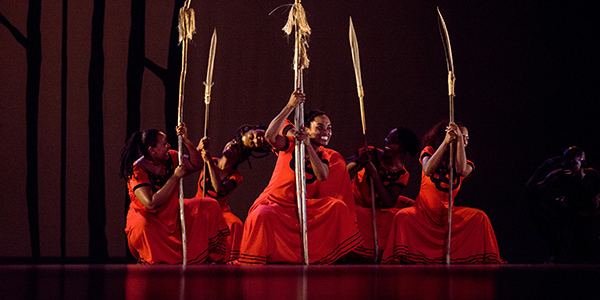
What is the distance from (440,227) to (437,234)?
56 mm

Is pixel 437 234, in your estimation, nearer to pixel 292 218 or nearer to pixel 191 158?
pixel 292 218

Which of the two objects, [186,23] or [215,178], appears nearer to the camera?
[186,23]

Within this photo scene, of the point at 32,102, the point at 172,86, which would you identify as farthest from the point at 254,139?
the point at 32,102

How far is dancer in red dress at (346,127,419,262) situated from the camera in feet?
12.1

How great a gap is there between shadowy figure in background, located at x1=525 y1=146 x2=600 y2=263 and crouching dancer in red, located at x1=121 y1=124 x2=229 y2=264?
2.25 metres

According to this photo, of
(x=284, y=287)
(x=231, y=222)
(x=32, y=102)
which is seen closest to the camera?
(x=284, y=287)

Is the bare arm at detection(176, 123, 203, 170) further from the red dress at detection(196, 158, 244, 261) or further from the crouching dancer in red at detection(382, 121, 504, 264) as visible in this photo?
the crouching dancer in red at detection(382, 121, 504, 264)

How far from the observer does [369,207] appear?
3.83 m

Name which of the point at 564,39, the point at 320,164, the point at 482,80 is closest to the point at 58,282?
the point at 320,164

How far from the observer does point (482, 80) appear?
504 cm

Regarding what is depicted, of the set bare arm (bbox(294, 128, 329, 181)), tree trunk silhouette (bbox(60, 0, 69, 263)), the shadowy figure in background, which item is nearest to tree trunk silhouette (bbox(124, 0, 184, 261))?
tree trunk silhouette (bbox(60, 0, 69, 263))

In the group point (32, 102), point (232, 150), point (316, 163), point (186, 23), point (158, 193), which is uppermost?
point (186, 23)

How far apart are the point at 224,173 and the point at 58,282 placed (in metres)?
2.58

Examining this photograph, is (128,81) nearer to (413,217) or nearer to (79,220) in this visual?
(79,220)
